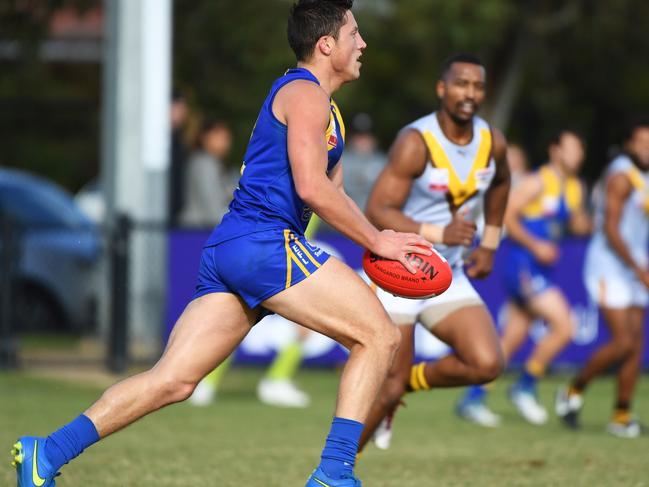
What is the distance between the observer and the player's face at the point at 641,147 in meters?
11.4

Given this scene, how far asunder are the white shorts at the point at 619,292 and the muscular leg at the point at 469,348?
3.26 m

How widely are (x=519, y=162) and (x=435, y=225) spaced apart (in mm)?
7288

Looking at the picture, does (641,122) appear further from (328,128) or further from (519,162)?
(328,128)

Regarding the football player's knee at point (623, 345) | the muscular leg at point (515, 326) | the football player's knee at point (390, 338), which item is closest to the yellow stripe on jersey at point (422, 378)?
the football player's knee at point (390, 338)

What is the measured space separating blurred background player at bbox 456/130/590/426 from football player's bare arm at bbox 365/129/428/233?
4.47 meters

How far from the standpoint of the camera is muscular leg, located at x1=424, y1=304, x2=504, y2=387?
8.25 meters

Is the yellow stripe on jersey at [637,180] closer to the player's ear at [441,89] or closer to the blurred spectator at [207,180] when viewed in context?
the player's ear at [441,89]

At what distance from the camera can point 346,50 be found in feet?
22.0

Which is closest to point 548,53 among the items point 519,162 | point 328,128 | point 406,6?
point 406,6

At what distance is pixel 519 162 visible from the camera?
51.4ft

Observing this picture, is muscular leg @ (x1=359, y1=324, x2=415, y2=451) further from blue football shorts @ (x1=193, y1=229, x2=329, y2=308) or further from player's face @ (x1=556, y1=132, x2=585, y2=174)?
player's face @ (x1=556, y1=132, x2=585, y2=174)

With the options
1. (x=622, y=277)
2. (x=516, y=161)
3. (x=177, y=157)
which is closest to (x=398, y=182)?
(x=622, y=277)

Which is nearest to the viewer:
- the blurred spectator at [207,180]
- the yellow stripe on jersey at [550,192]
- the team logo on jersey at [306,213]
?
the team logo on jersey at [306,213]

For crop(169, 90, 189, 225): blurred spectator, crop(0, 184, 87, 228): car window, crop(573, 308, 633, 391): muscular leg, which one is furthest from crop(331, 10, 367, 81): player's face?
crop(0, 184, 87, 228): car window
